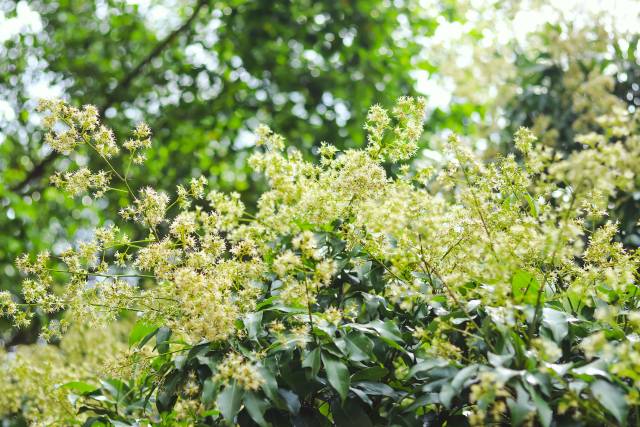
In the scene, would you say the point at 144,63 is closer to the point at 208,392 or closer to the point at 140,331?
the point at 140,331

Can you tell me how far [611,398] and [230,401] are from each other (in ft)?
2.14

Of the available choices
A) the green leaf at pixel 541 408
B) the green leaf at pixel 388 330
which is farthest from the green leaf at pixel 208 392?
the green leaf at pixel 541 408

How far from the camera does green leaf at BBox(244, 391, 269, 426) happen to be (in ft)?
3.70

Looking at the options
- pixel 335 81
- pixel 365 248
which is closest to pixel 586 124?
pixel 335 81

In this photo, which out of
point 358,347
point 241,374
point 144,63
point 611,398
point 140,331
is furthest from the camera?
point 144,63

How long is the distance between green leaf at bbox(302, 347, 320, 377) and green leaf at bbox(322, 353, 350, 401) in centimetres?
1

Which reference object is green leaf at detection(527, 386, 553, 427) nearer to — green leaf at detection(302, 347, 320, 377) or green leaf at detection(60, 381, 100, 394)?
green leaf at detection(302, 347, 320, 377)

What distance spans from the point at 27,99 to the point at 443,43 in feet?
12.7

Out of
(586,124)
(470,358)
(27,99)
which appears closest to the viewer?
(470,358)

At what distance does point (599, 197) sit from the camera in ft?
4.57

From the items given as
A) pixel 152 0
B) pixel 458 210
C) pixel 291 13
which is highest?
pixel 152 0

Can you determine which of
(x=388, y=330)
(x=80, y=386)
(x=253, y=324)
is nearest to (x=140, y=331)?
(x=80, y=386)

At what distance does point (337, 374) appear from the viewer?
1153 millimetres

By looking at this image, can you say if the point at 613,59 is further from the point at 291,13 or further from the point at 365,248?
the point at 365,248
